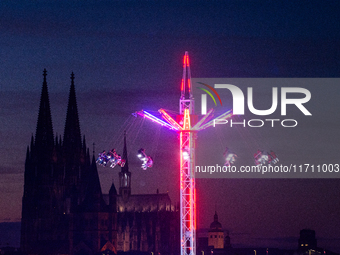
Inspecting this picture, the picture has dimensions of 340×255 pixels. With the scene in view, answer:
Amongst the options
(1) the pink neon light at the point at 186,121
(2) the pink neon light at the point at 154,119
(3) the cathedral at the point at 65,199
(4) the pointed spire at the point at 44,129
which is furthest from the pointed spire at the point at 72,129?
(1) the pink neon light at the point at 186,121

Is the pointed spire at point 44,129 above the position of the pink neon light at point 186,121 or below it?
above

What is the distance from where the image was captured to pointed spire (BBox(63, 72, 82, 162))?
166 metres

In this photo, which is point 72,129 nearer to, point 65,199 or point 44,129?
point 44,129

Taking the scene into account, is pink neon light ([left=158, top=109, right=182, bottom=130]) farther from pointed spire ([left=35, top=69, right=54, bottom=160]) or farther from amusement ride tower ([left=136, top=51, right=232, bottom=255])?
pointed spire ([left=35, top=69, right=54, bottom=160])

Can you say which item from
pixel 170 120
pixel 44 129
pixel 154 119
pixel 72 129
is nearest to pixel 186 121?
pixel 170 120

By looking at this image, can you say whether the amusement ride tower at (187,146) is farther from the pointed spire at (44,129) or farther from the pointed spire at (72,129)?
the pointed spire at (72,129)

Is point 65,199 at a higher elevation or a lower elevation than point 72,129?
lower

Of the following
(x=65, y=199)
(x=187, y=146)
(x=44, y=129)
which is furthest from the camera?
(x=65, y=199)

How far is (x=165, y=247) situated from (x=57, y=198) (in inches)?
1008

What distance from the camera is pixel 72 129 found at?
166 meters

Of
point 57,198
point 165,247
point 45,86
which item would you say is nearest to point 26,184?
point 57,198

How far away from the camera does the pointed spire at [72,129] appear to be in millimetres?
166250

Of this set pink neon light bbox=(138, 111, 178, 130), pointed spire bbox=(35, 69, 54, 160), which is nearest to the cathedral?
pointed spire bbox=(35, 69, 54, 160)

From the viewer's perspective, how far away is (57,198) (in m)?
165
